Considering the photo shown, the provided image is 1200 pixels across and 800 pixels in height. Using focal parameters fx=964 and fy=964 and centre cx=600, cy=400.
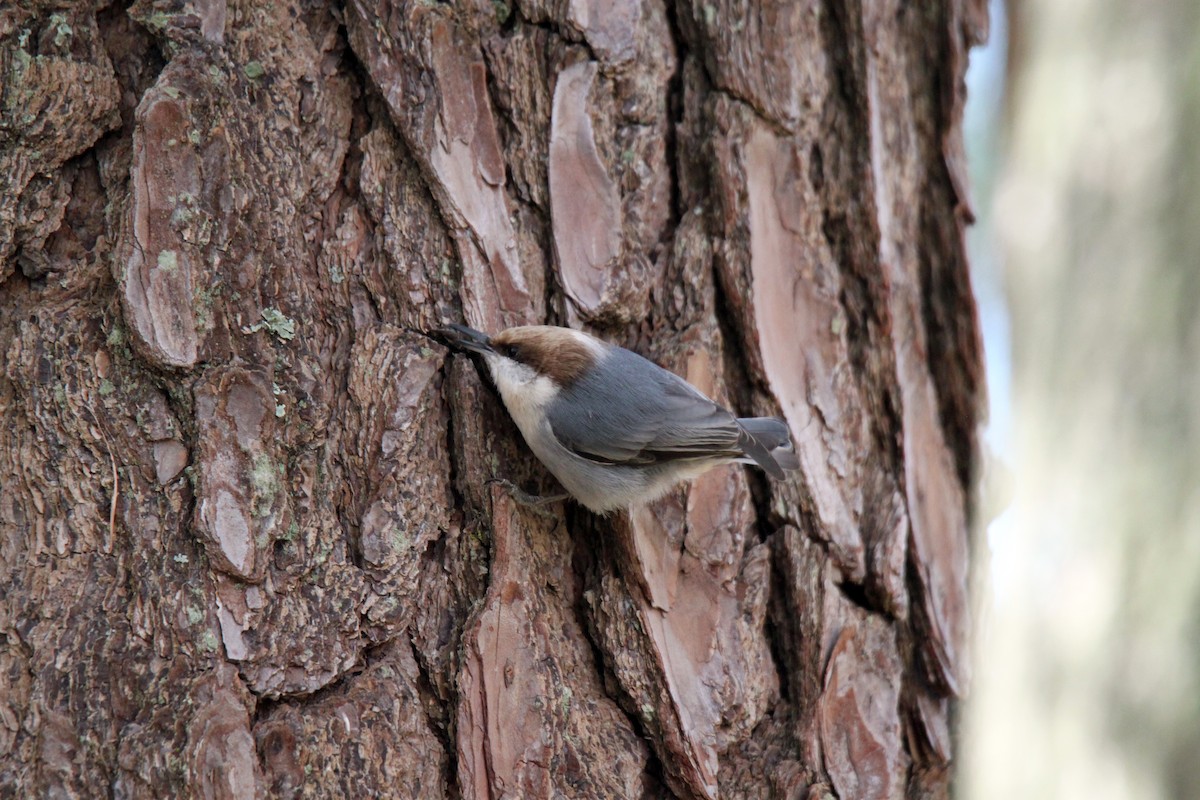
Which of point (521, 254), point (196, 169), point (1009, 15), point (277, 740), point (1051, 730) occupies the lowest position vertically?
point (1051, 730)

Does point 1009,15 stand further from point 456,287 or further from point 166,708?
point 166,708

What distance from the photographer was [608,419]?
2.35 meters

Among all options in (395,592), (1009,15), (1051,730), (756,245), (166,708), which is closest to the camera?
(166,708)

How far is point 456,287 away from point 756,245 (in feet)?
2.20

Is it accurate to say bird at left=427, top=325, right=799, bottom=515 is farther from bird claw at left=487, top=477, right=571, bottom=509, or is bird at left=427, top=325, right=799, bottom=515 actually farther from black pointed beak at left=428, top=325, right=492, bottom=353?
bird claw at left=487, top=477, right=571, bottom=509

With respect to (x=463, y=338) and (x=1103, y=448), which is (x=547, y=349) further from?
(x=1103, y=448)

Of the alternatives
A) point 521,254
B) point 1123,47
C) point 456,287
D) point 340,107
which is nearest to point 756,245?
point 521,254

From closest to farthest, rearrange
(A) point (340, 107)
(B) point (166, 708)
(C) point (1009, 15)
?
(B) point (166, 708), (A) point (340, 107), (C) point (1009, 15)

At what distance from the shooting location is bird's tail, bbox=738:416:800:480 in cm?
206

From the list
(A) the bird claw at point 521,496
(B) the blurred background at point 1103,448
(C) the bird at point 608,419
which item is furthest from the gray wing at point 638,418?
(B) the blurred background at point 1103,448

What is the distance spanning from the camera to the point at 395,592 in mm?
1776

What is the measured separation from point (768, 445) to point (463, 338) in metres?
0.69

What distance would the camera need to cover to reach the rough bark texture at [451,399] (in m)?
1.67

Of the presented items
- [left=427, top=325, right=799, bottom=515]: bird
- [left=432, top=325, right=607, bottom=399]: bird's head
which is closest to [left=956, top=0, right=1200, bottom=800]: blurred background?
[left=427, top=325, right=799, bottom=515]: bird
